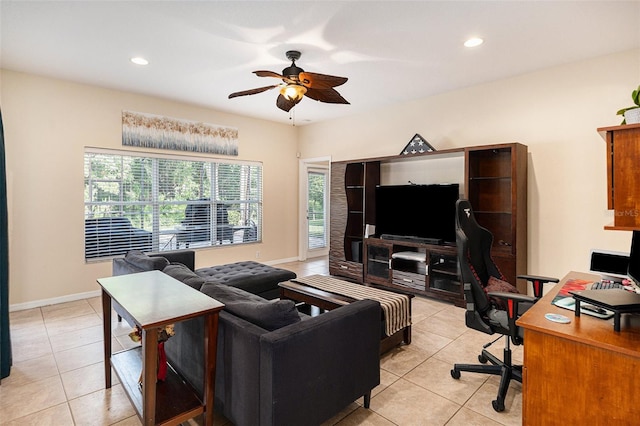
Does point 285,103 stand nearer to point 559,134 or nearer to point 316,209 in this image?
point 559,134

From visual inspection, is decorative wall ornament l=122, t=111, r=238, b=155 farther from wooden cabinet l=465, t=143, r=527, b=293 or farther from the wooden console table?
wooden cabinet l=465, t=143, r=527, b=293

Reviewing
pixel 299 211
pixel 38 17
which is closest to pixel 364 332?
pixel 38 17

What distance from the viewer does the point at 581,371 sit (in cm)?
138

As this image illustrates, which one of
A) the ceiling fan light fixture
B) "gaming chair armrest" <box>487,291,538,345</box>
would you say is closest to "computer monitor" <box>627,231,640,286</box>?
"gaming chair armrest" <box>487,291,538,345</box>

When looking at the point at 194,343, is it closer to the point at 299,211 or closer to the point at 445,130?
the point at 445,130

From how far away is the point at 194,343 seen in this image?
1948mm

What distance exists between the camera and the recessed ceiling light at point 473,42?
3042 millimetres

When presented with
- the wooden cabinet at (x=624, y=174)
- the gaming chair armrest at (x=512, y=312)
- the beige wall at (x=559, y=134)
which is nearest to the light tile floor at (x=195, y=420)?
the gaming chair armrest at (x=512, y=312)

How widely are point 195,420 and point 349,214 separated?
3.88m

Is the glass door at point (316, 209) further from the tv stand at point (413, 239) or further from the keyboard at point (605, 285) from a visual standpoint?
the keyboard at point (605, 285)

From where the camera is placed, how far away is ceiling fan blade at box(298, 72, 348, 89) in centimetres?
288

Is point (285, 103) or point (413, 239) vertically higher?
point (285, 103)

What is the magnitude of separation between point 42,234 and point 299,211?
13.7 ft

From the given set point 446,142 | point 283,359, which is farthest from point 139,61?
point 446,142
